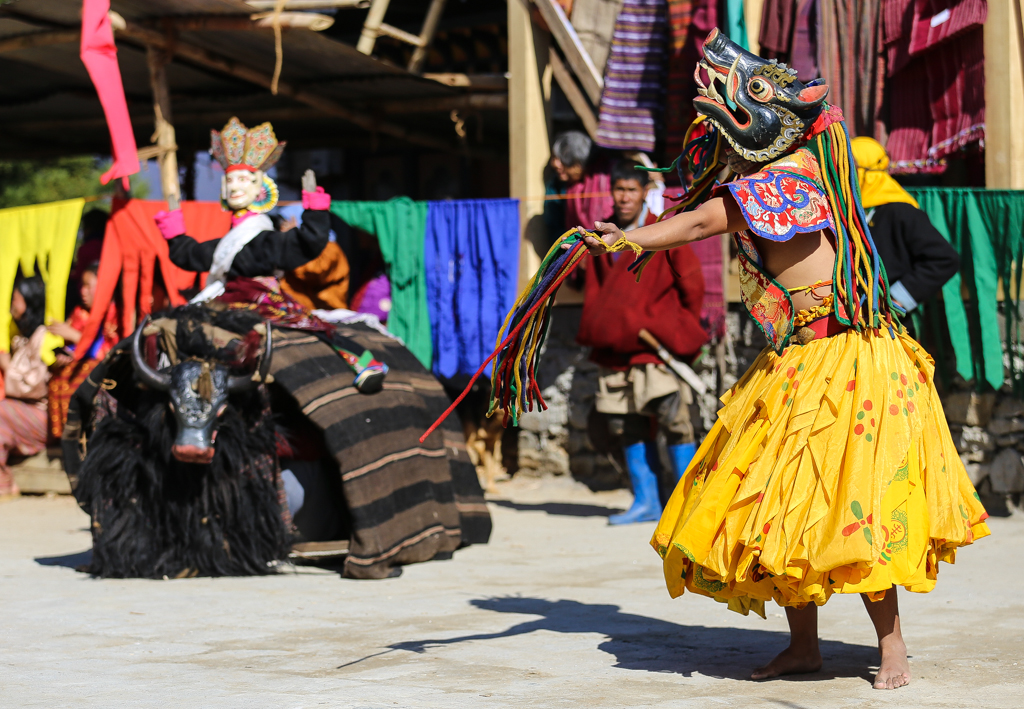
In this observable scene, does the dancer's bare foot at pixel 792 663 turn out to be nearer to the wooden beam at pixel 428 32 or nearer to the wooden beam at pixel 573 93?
the wooden beam at pixel 573 93

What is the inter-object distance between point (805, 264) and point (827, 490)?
2.35ft

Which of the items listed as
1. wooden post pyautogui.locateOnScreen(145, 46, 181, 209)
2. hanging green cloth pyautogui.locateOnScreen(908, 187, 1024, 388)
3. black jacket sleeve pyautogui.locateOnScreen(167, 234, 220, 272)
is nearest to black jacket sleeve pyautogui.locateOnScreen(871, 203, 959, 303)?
hanging green cloth pyautogui.locateOnScreen(908, 187, 1024, 388)

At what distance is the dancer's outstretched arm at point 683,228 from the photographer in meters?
3.55

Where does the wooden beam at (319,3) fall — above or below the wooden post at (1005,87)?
above

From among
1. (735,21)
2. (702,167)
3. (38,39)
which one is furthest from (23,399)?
(702,167)

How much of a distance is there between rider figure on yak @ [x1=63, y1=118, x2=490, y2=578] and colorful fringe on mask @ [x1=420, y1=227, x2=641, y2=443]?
6.83 feet

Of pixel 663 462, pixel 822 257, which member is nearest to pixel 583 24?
pixel 663 462

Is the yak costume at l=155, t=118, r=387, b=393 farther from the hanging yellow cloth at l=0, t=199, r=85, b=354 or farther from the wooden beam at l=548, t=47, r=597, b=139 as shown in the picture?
the wooden beam at l=548, t=47, r=597, b=139

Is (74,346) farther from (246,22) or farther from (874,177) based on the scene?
(874,177)

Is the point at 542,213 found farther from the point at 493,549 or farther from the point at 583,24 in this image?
the point at 493,549

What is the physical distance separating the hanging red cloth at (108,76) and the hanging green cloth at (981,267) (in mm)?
4754

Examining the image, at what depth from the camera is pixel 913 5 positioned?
292 inches

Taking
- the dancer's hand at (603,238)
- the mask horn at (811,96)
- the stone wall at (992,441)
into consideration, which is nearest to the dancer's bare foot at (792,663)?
the dancer's hand at (603,238)

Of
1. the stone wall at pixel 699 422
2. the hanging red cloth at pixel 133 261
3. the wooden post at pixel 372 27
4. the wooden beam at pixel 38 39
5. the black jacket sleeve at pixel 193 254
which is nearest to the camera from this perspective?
the black jacket sleeve at pixel 193 254
